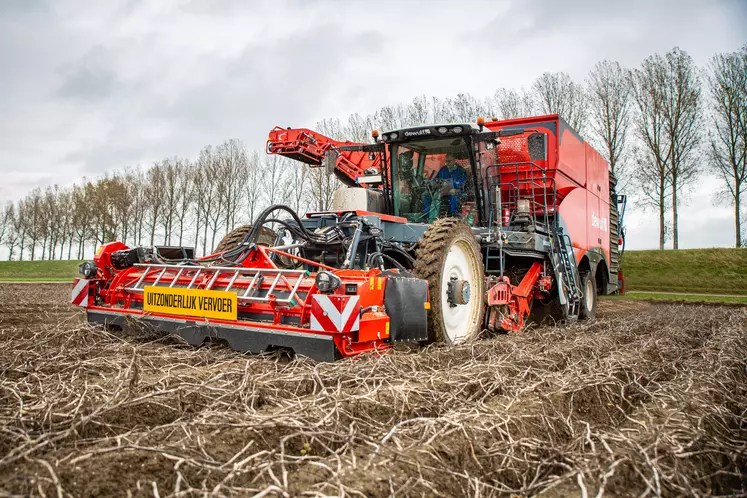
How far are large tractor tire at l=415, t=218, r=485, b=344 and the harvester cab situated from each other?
16 mm

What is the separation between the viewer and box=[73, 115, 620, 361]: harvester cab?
480 centimetres

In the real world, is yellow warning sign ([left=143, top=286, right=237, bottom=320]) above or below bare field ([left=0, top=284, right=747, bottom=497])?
above

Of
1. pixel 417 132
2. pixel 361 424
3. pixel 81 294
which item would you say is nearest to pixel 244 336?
pixel 361 424

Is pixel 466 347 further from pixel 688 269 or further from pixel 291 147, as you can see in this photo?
pixel 688 269

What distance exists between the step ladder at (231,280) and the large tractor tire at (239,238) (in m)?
1.21

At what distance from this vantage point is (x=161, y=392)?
3184 mm

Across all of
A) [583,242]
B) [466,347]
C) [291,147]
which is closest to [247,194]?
[291,147]

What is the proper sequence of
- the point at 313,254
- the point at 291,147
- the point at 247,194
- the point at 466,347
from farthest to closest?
1. the point at 247,194
2. the point at 291,147
3. the point at 313,254
4. the point at 466,347

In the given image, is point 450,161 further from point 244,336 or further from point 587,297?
point 587,297

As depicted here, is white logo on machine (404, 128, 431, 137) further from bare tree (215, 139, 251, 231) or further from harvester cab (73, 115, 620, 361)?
bare tree (215, 139, 251, 231)

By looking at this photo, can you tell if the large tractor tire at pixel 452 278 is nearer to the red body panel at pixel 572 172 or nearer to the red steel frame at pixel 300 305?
the red steel frame at pixel 300 305

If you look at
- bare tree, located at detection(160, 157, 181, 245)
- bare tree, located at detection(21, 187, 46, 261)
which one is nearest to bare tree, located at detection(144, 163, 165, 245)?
bare tree, located at detection(160, 157, 181, 245)

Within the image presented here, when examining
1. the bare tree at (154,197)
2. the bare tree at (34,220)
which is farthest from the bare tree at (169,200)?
the bare tree at (34,220)

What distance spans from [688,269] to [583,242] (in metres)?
14.9
